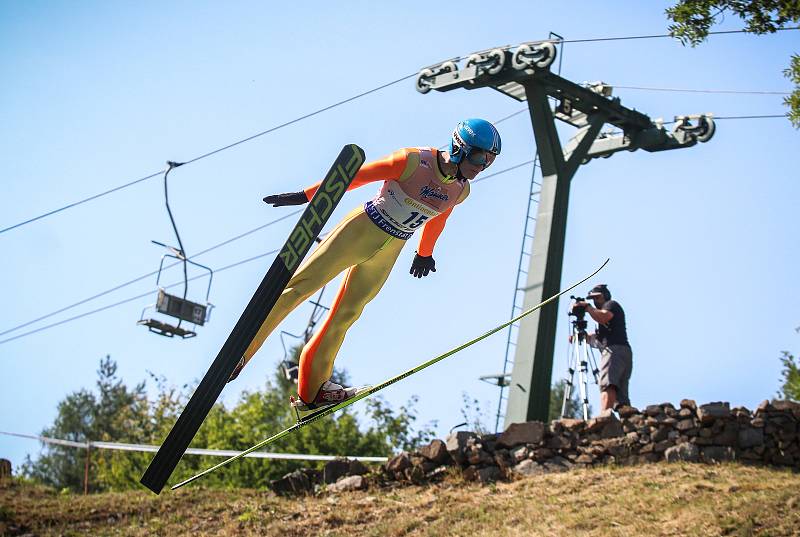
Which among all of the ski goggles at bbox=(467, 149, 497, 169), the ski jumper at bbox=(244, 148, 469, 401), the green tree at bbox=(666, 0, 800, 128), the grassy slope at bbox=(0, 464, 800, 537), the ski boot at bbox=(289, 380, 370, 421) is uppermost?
the green tree at bbox=(666, 0, 800, 128)

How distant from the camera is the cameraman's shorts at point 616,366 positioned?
1138cm

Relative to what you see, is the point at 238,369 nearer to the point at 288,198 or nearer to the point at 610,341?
the point at 288,198

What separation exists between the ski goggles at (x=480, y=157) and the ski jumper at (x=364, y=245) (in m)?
0.20

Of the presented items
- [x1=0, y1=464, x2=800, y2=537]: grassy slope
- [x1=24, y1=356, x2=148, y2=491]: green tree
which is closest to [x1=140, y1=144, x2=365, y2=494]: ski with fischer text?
[x1=0, y1=464, x2=800, y2=537]: grassy slope

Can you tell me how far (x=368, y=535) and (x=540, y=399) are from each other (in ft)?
13.8

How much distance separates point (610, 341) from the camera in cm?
1143

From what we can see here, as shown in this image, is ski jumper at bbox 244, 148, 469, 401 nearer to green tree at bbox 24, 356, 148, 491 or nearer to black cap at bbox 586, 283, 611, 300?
black cap at bbox 586, 283, 611, 300

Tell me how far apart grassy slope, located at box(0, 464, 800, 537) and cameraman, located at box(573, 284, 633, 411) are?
37.8 inches

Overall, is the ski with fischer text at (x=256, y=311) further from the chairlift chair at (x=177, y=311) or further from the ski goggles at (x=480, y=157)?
the chairlift chair at (x=177, y=311)

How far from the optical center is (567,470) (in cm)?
1179

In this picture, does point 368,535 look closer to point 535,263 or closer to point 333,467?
point 333,467

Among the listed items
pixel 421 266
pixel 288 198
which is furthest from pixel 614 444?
pixel 288 198

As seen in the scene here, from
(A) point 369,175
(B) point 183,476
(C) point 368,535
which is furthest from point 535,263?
(B) point 183,476

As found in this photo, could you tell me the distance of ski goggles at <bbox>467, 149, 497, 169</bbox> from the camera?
689 cm
